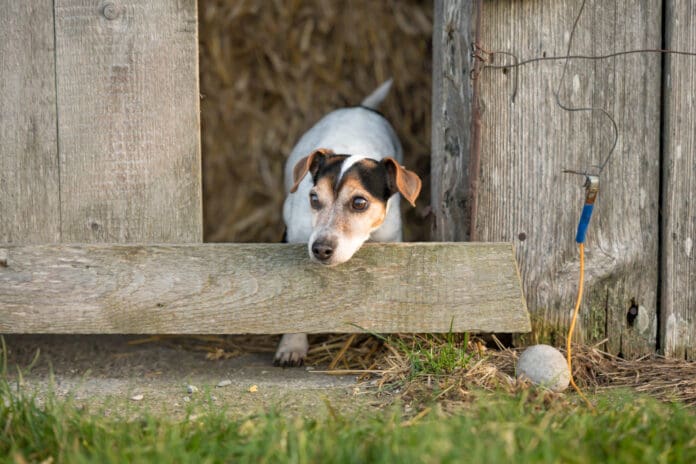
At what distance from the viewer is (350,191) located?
Result: 3.94 m

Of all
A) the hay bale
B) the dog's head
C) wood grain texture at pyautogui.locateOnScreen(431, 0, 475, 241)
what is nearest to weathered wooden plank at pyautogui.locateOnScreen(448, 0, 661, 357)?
wood grain texture at pyautogui.locateOnScreen(431, 0, 475, 241)

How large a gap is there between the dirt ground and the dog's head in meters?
0.69

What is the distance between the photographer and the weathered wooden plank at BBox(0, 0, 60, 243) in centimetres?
385

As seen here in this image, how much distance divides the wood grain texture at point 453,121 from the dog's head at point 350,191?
30 centimetres

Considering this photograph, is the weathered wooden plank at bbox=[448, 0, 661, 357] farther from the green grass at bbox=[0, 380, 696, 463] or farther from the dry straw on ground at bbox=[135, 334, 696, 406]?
the green grass at bbox=[0, 380, 696, 463]

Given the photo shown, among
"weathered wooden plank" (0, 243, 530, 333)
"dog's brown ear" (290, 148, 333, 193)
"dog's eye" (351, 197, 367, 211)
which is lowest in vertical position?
"weathered wooden plank" (0, 243, 530, 333)

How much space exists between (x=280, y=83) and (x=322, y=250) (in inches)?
108

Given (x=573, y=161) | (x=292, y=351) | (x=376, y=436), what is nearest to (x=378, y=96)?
(x=573, y=161)

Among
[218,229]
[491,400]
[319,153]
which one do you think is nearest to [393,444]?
[491,400]

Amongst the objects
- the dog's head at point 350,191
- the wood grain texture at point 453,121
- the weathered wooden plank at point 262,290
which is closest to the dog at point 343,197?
the dog's head at point 350,191

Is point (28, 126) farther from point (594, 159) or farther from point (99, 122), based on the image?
point (594, 159)

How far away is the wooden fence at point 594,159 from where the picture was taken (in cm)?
388

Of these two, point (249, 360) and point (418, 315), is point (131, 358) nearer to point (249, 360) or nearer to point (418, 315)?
point (249, 360)

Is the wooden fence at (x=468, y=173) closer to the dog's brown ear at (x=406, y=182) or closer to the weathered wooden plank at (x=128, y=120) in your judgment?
the weathered wooden plank at (x=128, y=120)
